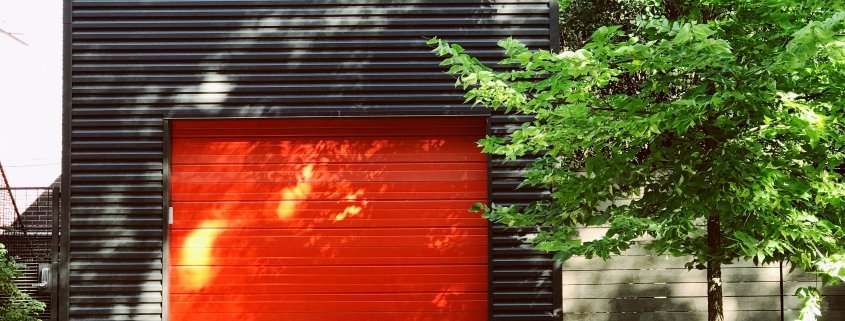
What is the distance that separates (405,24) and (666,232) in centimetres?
388

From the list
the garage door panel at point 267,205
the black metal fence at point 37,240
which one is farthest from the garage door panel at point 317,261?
the black metal fence at point 37,240

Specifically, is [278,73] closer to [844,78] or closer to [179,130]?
[179,130]

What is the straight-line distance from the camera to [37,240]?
8.55 m

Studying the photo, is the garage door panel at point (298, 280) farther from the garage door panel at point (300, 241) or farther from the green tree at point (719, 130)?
the green tree at point (719, 130)

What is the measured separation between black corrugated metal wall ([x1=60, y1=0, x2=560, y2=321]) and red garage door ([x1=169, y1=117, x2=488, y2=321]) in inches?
9.4

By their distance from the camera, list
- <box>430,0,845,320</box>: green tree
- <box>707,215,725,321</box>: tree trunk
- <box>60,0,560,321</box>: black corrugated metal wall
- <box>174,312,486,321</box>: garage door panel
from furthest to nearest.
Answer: <box>174,312,486,321</box>: garage door panel → <box>60,0,560,321</box>: black corrugated metal wall → <box>707,215,725,321</box>: tree trunk → <box>430,0,845,320</box>: green tree

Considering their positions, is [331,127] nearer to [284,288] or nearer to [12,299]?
[284,288]

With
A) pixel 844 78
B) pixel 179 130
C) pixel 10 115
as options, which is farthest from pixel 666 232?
pixel 10 115

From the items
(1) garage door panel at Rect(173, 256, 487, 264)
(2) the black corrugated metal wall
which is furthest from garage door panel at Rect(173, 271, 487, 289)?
(2) the black corrugated metal wall

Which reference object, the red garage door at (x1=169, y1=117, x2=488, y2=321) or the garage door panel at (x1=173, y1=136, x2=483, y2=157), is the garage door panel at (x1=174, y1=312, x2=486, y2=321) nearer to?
the red garage door at (x1=169, y1=117, x2=488, y2=321)

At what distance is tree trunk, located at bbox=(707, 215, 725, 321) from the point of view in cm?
564

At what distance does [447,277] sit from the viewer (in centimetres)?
818

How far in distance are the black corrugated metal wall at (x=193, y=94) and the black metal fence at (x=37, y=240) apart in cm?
21

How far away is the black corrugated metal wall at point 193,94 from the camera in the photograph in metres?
7.99
